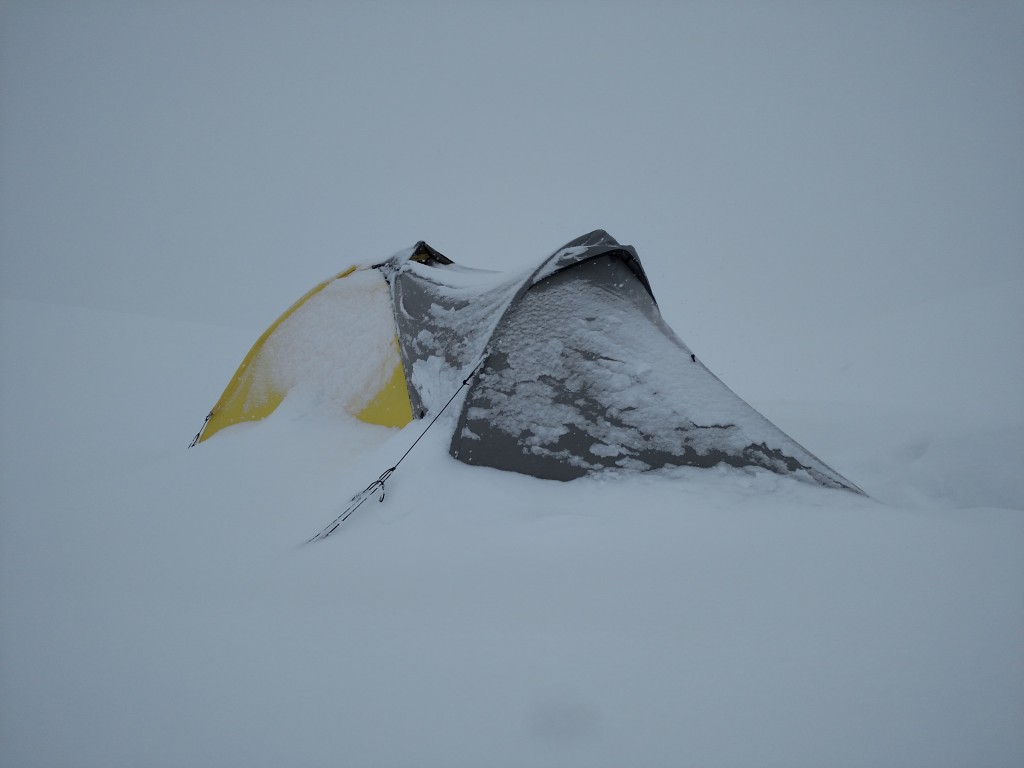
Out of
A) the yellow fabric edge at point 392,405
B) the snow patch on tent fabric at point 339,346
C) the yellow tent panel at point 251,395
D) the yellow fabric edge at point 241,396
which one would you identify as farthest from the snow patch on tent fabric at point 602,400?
the yellow fabric edge at point 241,396

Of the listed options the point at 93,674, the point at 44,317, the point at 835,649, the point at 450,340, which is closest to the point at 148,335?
the point at 44,317

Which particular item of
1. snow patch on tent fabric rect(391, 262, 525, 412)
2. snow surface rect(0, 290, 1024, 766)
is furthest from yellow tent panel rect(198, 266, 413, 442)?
snow surface rect(0, 290, 1024, 766)

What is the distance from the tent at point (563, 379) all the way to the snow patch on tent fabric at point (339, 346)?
0.08 feet

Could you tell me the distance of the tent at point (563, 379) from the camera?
244 centimetres

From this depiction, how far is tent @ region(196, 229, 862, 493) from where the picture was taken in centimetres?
244

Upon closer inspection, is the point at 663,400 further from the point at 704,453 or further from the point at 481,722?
the point at 481,722

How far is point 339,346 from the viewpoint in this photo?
3.94 meters

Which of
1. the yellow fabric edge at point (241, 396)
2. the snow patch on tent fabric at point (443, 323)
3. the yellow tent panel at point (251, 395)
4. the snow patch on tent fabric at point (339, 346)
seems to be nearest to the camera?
the snow patch on tent fabric at point (443, 323)

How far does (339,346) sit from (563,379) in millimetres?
2040

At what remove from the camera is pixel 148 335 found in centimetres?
1369

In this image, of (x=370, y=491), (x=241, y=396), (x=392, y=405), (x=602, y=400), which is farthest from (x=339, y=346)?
(x=602, y=400)

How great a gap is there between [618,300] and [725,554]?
5.06 ft

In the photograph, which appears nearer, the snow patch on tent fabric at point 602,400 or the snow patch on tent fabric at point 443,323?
the snow patch on tent fabric at point 602,400

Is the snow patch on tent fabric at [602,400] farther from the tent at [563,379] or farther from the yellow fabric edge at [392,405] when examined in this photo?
the yellow fabric edge at [392,405]
